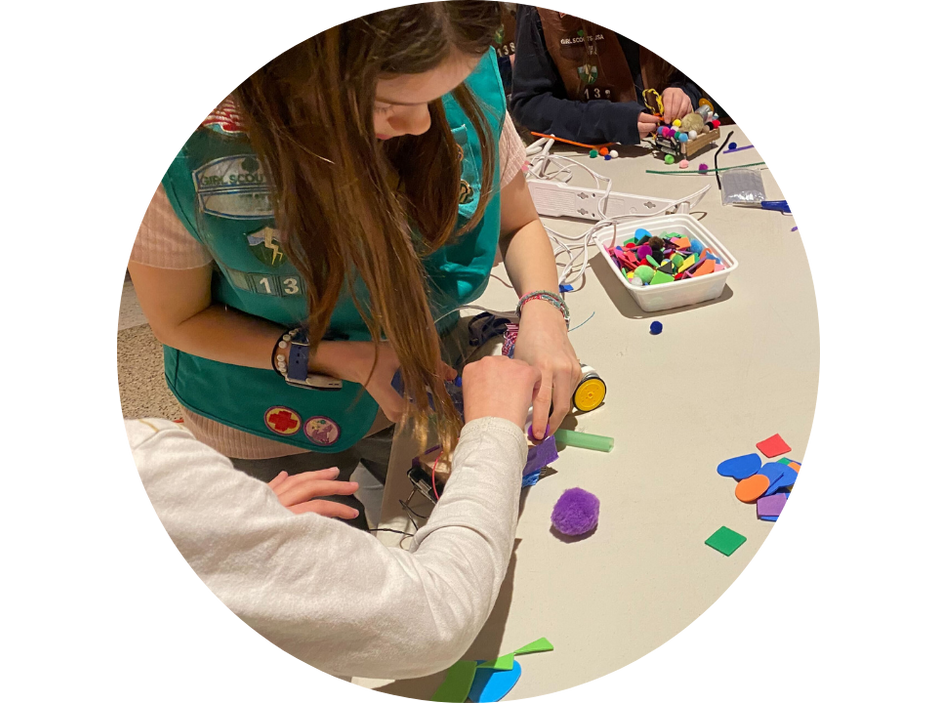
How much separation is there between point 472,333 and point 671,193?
335mm

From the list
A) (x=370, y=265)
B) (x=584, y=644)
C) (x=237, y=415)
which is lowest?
(x=584, y=644)

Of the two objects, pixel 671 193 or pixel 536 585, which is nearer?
pixel 536 585

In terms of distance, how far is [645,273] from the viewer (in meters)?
0.61

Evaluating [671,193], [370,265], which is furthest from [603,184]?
[370,265]

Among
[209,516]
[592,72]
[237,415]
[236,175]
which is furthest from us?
[592,72]

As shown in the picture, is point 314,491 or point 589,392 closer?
point 314,491

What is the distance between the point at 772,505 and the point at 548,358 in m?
0.20

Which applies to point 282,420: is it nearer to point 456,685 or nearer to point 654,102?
point 456,685

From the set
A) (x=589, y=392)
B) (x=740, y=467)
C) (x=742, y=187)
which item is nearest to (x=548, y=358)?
(x=589, y=392)

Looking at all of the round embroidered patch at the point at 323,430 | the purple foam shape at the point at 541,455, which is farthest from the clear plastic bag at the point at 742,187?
the round embroidered patch at the point at 323,430

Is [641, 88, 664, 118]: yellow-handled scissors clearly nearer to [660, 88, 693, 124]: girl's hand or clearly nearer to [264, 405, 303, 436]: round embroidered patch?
[660, 88, 693, 124]: girl's hand

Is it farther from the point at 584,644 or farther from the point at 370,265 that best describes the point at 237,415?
the point at 584,644

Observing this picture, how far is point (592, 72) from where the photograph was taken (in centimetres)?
71

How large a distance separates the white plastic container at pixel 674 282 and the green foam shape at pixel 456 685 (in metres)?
0.37
